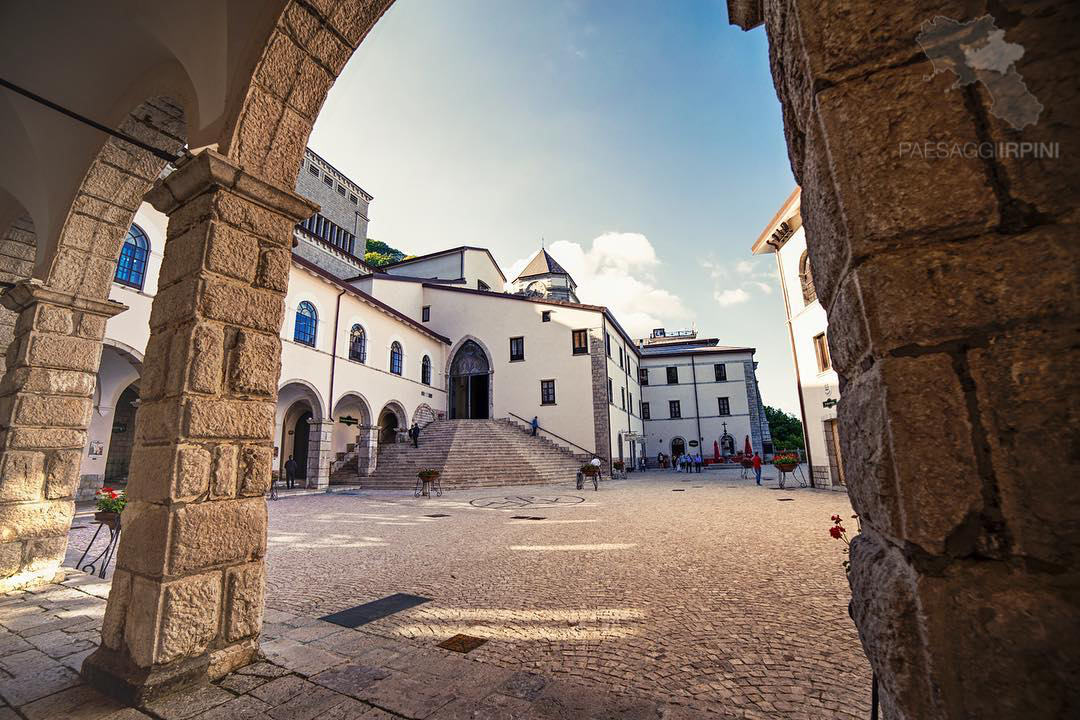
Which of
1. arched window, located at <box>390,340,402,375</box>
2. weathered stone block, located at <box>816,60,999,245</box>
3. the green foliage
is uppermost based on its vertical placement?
the green foliage

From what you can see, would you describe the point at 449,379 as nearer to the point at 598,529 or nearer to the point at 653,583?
the point at 598,529

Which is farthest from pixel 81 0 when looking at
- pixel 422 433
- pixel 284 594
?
pixel 422 433

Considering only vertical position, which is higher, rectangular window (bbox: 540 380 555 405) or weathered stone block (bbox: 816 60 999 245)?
rectangular window (bbox: 540 380 555 405)

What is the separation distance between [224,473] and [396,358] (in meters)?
18.5

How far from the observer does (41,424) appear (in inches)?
172

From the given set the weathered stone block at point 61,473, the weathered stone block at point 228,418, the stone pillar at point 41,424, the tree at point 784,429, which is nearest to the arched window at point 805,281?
the weathered stone block at point 228,418

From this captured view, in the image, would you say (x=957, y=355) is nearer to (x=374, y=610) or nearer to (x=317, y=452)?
(x=374, y=610)

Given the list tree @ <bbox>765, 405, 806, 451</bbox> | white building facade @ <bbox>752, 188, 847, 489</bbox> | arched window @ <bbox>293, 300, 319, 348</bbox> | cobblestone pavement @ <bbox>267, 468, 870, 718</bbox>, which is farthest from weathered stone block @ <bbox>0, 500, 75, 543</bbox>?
tree @ <bbox>765, 405, 806, 451</bbox>

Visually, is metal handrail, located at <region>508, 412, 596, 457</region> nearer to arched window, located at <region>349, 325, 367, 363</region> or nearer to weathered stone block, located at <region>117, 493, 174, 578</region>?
arched window, located at <region>349, 325, 367, 363</region>

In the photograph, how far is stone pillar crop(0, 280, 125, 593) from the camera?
4141 mm

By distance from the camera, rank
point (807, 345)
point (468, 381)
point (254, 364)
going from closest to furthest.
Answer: point (254, 364) → point (807, 345) → point (468, 381)

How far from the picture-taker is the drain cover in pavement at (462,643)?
291cm

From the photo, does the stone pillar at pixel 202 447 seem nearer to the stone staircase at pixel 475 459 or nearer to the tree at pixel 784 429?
the stone staircase at pixel 475 459

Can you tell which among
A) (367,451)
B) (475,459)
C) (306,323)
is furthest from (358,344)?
(475,459)
